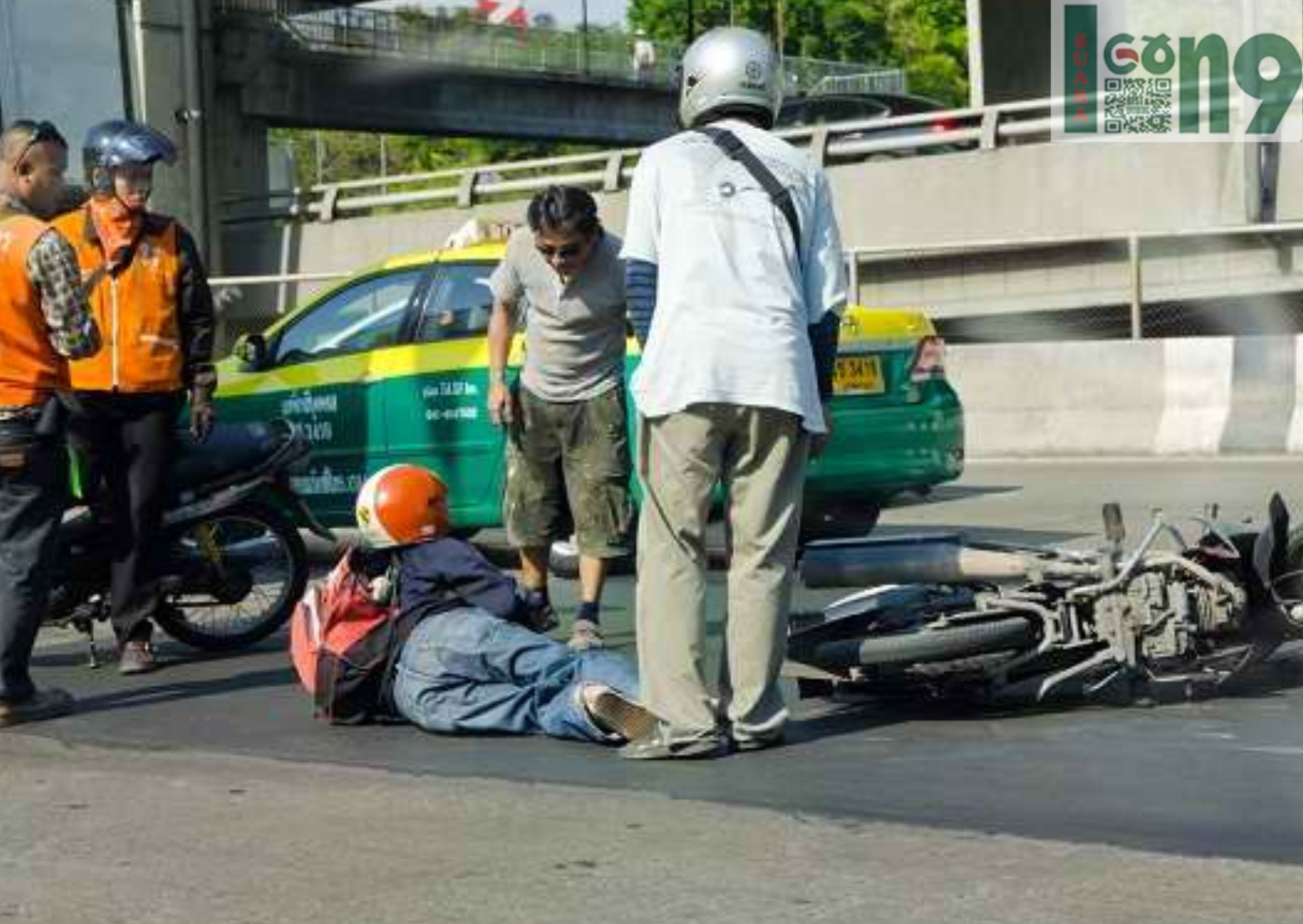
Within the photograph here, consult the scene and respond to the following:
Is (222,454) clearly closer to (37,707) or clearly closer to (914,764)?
(37,707)

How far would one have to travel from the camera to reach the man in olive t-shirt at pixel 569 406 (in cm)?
809

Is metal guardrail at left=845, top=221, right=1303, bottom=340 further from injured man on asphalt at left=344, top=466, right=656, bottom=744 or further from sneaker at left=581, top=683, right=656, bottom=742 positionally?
sneaker at left=581, top=683, right=656, bottom=742

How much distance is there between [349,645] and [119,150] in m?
2.21

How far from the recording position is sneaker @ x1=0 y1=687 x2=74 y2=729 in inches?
279

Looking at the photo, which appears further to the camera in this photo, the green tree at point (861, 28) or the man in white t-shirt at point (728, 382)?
the green tree at point (861, 28)

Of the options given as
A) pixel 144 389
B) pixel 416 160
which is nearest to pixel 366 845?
pixel 144 389

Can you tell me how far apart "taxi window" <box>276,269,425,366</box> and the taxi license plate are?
2.14m

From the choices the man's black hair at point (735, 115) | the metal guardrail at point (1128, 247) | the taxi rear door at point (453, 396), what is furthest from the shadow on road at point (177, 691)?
the metal guardrail at point (1128, 247)

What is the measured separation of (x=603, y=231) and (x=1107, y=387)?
9.63 m

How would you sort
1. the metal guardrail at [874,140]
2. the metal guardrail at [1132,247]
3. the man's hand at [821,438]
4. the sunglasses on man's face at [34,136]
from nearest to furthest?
1. the man's hand at [821,438]
2. the sunglasses on man's face at [34,136]
3. the metal guardrail at [1132,247]
4. the metal guardrail at [874,140]

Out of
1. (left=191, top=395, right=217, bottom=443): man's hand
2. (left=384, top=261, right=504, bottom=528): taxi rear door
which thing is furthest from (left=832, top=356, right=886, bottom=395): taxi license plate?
(left=191, top=395, right=217, bottom=443): man's hand

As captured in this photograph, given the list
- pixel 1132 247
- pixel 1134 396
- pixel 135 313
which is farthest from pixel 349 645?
pixel 1132 247

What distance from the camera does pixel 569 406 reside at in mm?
8180

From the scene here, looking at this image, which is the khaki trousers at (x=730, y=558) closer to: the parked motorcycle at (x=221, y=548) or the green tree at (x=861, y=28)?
the parked motorcycle at (x=221, y=548)
